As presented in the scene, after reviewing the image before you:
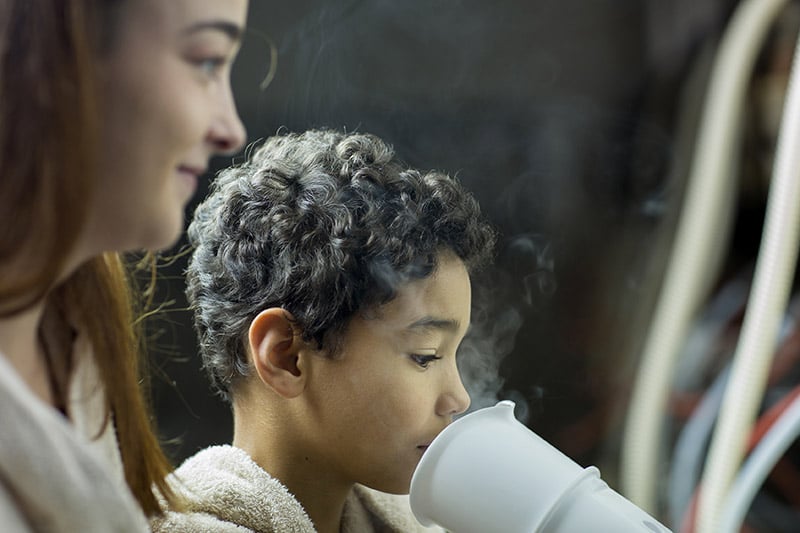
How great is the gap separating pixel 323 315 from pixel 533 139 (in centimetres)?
43

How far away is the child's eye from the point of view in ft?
1.96

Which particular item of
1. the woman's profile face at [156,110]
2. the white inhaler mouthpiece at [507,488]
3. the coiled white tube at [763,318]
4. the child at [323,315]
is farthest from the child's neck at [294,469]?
the coiled white tube at [763,318]

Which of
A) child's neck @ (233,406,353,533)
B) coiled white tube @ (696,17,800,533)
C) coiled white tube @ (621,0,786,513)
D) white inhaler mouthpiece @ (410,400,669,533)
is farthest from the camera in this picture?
coiled white tube @ (621,0,786,513)

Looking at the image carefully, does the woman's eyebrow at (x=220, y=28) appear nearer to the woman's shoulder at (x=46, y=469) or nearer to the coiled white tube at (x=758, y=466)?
the woman's shoulder at (x=46, y=469)

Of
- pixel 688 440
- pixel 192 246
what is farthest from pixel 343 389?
pixel 688 440

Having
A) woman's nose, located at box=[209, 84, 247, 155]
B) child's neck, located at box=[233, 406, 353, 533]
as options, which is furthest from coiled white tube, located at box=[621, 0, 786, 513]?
woman's nose, located at box=[209, 84, 247, 155]

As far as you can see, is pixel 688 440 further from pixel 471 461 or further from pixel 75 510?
pixel 75 510

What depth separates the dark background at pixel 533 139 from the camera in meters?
0.65

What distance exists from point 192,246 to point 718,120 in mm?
873

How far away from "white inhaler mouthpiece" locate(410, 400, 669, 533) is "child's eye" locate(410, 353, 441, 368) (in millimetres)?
57

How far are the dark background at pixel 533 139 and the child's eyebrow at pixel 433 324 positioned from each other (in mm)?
85

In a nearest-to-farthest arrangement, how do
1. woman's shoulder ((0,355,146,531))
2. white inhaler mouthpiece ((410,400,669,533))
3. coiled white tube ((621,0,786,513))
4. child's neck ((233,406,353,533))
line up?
woman's shoulder ((0,355,146,531))
white inhaler mouthpiece ((410,400,669,533))
child's neck ((233,406,353,533))
coiled white tube ((621,0,786,513))

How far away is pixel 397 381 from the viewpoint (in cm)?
59

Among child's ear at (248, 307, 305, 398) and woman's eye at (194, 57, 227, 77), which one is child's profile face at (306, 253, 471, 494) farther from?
woman's eye at (194, 57, 227, 77)
